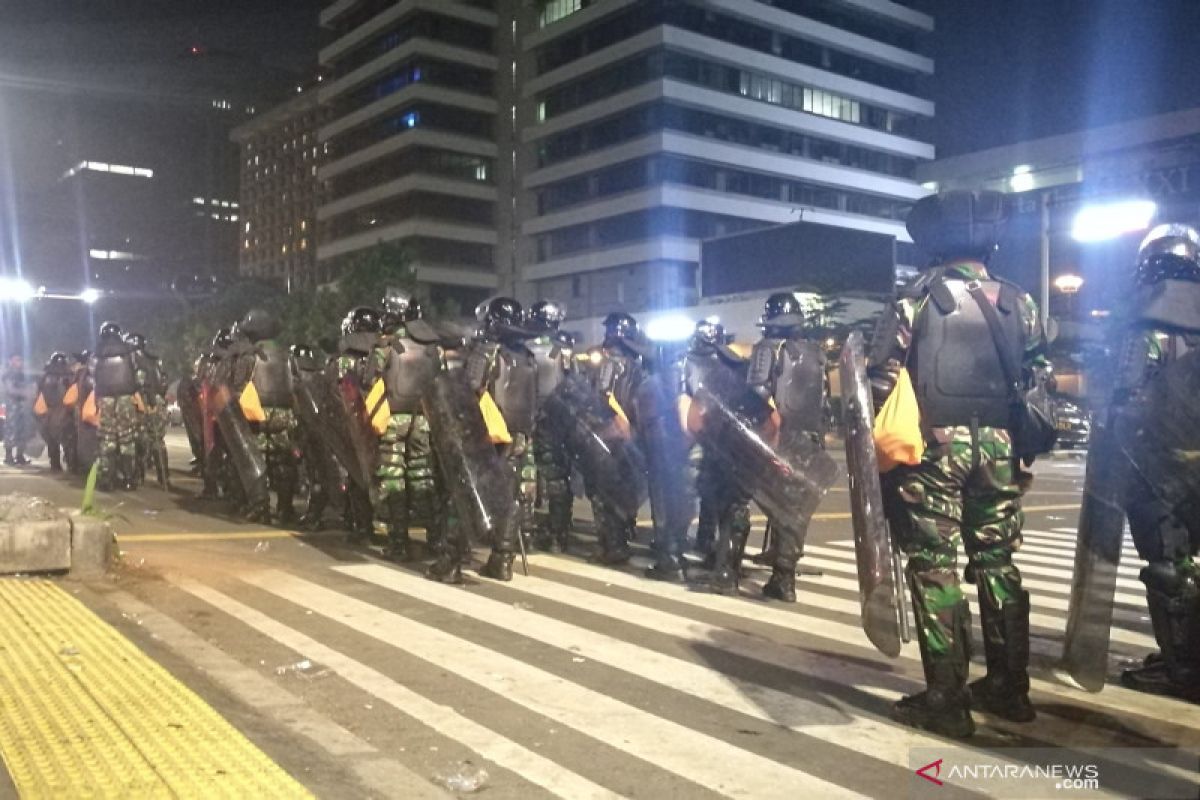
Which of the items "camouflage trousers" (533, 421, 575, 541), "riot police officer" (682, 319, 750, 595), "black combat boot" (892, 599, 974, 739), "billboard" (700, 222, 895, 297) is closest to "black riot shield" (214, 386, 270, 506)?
"camouflage trousers" (533, 421, 575, 541)

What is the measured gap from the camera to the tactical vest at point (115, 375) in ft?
50.2

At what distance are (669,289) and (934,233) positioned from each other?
58.6 metres

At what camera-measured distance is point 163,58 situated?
35.9 meters

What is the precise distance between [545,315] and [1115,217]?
31.0 m

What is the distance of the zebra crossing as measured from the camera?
4.39 m

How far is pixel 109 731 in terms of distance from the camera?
15.1 ft

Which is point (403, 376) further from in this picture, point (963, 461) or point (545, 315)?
point (963, 461)

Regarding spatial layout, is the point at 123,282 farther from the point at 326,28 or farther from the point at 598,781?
the point at 598,781

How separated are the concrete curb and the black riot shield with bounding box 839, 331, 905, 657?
20.6 feet

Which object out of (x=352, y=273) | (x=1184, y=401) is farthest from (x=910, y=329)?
(x=352, y=273)

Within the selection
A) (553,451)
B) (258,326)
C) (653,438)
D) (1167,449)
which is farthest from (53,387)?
(1167,449)

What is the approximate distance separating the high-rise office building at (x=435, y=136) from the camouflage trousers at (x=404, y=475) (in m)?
64.8

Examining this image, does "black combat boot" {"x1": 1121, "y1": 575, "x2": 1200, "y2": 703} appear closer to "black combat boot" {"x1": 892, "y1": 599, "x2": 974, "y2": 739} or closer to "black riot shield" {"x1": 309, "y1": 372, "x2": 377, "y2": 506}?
"black combat boot" {"x1": 892, "y1": 599, "x2": 974, "y2": 739}

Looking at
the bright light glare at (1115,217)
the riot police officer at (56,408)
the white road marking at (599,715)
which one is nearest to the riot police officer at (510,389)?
the white road marking at (599,715)
